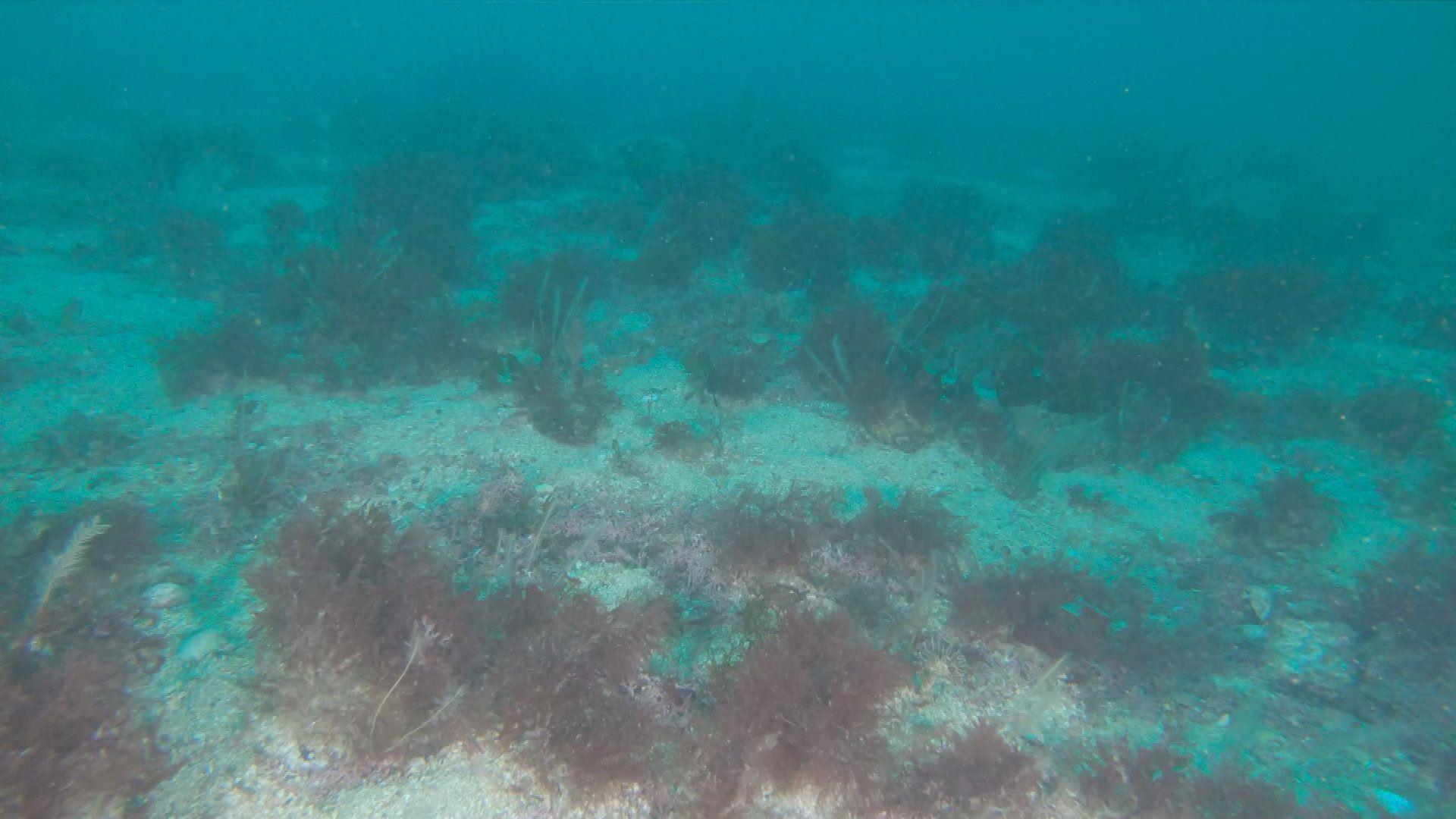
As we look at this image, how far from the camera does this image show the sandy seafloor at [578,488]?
3523 millimetres

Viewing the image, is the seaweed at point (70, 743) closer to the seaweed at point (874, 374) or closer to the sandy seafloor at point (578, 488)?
the sandy seafloor at point (578, 488)

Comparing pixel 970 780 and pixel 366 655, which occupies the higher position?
pixel 366 655

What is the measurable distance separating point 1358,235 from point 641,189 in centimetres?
1953

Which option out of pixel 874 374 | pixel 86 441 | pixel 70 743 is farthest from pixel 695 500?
pixel 86 441

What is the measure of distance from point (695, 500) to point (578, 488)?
120cm

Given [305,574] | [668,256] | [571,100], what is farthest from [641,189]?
[571,100]

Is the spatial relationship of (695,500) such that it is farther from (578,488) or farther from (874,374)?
(874,374)

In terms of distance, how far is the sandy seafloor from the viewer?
3.52 m

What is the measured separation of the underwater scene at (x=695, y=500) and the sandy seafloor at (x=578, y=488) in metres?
0.04

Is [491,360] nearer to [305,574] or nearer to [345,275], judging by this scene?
[345,275]

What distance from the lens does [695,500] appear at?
5.80 m

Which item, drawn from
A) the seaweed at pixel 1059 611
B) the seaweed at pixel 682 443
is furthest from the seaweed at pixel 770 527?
the seaweed at pixel 1059 611

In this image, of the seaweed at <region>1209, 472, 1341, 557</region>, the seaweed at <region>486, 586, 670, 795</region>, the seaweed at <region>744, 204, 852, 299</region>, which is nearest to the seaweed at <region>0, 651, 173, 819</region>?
the seaweed at <region>486, 586, 670, 795</region>

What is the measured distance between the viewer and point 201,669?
12.3ft
